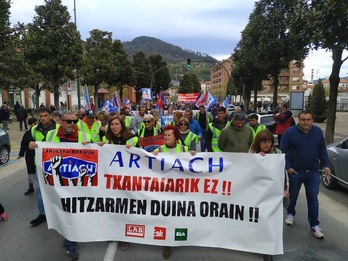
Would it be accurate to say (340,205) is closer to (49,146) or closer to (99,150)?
(99,150)

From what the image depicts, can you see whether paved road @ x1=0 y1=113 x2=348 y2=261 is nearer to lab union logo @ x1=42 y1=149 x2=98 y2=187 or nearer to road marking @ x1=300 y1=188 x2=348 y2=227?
road marking @ x1=300 y1=188 x2=348 y2=227

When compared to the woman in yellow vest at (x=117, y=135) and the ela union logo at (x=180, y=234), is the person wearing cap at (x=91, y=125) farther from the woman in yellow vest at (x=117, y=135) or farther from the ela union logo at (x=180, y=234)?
the ela union logo at (x=180, y=234)

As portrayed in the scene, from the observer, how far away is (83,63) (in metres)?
22.1

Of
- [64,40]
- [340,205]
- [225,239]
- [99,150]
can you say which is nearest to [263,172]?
[225,239]

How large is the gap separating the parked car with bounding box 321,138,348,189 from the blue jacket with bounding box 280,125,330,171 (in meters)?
2.32

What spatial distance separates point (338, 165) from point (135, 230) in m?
4.74

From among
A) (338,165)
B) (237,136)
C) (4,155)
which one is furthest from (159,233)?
(4,155)

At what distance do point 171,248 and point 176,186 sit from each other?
2.71 ft

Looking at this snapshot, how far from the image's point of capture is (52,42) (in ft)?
67.3

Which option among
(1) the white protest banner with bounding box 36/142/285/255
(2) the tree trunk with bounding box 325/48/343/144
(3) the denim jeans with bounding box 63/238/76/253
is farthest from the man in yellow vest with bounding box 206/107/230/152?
(2) the tree trunk with bounding box 325/48/343/144

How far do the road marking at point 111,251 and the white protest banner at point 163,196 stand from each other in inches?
7.6

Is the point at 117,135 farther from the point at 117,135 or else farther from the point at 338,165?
Answer: the point at 338,165

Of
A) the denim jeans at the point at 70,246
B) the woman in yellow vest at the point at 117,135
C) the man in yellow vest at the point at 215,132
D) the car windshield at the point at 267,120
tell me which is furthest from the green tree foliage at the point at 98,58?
the denim jeans at the point at 70,246

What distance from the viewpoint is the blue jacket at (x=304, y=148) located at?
4.53m
